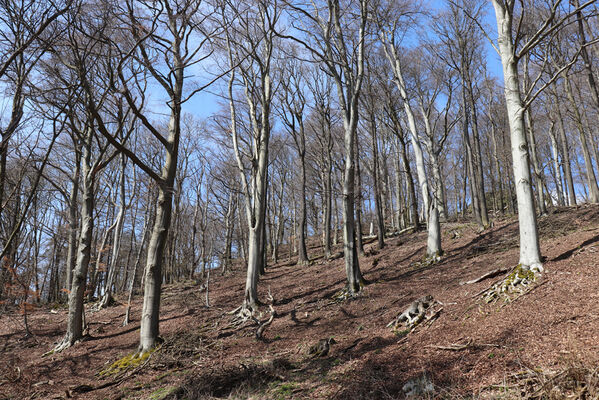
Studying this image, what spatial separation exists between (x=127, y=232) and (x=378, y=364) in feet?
91.4

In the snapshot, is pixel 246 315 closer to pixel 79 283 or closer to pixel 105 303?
pixel 79 283

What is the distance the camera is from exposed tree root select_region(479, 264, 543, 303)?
5.56 meters

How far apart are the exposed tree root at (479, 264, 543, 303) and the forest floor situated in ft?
0.47

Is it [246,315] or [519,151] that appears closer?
[519,151]

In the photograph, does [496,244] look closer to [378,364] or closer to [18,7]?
[378,364]

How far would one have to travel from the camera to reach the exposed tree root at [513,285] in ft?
18.2

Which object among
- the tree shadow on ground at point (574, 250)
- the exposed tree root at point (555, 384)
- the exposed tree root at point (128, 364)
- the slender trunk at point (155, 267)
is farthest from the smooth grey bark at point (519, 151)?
the exposed tree root at point (128, 364)

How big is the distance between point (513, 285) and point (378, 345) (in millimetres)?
2477

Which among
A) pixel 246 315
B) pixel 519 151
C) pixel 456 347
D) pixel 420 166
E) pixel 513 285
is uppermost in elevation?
pixel 420 166

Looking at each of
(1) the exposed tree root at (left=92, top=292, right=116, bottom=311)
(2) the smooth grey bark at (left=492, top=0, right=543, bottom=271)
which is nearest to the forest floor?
(2) the smooth grey bark at (left=492, top=0, right=543, bottom=271)

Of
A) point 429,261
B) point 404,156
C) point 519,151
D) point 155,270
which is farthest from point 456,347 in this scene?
point 404,156

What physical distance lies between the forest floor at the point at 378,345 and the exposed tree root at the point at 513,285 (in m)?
0.14

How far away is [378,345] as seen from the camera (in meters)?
5.64

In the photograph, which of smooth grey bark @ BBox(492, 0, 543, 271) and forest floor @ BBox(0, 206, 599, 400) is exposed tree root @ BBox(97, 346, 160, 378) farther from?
smooth grey bark @ BBox(492, 0, 543, 271)
